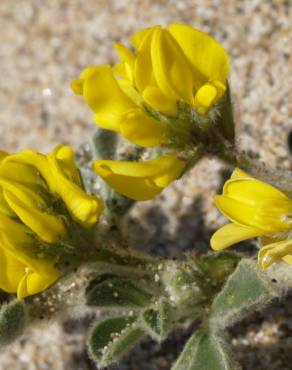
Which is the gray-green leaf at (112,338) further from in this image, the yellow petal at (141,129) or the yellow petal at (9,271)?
the yellow petal at (141,129)

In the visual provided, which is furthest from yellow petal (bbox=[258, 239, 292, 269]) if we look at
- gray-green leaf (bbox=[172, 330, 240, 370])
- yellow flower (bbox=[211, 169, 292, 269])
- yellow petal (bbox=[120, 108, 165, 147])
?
yellow petal (bbox=[120, 108, 165, 147])

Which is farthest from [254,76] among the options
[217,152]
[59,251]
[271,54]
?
[59,251]

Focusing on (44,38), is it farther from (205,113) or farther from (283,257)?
(283,257)

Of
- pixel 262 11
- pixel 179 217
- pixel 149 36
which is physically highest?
pixel 149 36

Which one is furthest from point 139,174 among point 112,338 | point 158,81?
point 112,338

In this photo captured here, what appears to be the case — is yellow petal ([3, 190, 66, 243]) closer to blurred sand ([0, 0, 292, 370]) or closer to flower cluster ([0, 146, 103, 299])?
flower cluster ([0, 146, 103, 299])

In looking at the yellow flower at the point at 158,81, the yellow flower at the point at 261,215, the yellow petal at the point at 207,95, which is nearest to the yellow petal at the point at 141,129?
the yellow flower at the point at 158,81
